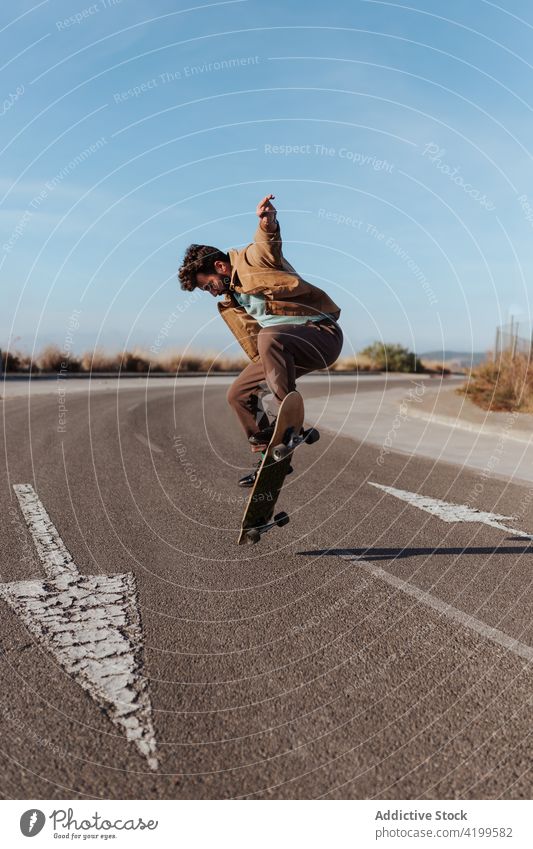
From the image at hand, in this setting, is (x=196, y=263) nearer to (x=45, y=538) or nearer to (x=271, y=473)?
(x=271, y=473)

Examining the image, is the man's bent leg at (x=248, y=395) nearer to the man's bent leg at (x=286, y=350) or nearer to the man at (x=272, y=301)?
the man at (x=272, y=301)

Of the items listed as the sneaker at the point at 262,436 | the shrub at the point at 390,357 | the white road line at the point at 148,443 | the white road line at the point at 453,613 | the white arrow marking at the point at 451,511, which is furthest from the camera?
the shrub at the point at 390,357

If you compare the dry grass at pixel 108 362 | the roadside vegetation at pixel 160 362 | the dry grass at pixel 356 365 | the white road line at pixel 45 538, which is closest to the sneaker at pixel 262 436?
the white road line at pixel 45 538

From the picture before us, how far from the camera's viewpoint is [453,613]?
14.9 ft

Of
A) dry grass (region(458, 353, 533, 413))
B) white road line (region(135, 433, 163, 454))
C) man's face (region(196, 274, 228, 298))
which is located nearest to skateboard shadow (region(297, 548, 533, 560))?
man's face (region(196, 274, 228, 298))

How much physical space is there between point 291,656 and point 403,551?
2293 mm

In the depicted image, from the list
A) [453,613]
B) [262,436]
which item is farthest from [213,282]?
[453,613]

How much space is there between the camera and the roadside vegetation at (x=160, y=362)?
38.0 m

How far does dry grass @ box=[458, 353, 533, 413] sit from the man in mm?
13528

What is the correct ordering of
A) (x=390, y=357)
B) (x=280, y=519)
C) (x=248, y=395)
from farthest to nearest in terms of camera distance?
(x=390, y=357) → (x=248, y=395) → (x=280, y=519)

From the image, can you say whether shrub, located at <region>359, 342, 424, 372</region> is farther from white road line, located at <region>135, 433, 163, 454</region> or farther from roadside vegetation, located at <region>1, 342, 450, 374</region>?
white road line, located at <region>135, 433, 163, 454</region>

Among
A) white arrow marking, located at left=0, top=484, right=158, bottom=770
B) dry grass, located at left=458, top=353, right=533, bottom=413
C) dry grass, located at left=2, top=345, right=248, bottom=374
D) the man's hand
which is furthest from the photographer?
dry grass, located at left=2, top=345, right=248, bottom=374

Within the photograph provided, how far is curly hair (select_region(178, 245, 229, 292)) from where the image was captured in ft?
18.2

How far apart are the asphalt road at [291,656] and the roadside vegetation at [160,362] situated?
827 inches
